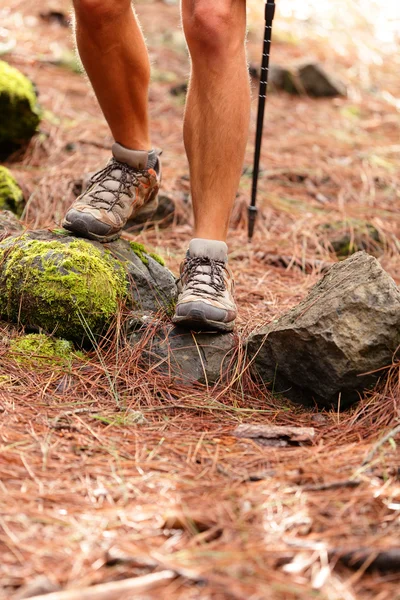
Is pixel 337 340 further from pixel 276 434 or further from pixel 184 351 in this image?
pixel 184 351

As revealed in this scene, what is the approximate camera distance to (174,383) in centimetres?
227

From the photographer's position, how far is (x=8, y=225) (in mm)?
2789

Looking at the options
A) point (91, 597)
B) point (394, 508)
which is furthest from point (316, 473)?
point (91, 597)

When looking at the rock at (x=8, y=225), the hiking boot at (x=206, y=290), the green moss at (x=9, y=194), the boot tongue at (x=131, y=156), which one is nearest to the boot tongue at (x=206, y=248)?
the hiking boot at (x=206, y=290)

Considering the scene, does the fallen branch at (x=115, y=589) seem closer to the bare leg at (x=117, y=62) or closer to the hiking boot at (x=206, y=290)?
the hiking boot at (x=206, y=290)

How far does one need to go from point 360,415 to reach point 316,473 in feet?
1.72

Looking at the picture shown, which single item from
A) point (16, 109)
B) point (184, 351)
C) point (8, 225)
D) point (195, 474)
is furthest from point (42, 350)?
point (16, 109)

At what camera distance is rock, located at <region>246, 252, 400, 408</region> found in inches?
82.4

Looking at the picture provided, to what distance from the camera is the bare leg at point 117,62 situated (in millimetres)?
2400

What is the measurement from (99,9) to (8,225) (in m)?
0.95

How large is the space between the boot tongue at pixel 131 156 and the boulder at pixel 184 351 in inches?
26.7

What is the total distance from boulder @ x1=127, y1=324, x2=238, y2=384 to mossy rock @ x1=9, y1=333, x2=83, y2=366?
0.23m

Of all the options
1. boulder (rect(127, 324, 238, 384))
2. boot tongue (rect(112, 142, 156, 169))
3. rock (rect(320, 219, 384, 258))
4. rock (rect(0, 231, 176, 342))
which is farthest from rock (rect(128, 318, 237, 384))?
rock (rect(320, 219, 384, 258))

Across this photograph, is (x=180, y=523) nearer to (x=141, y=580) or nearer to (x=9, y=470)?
(x=141, y=580)
